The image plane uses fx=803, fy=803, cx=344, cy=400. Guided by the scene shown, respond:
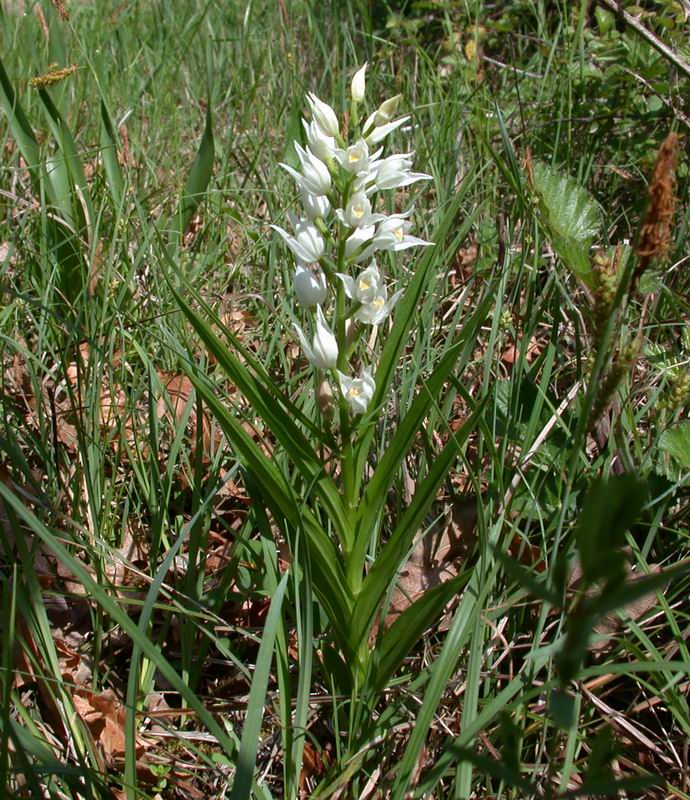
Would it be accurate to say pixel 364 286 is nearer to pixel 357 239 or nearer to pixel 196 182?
pixel 357 239

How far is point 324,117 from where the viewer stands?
4.26 ft

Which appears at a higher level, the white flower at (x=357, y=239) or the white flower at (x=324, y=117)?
the white flower at (x=324, y=117)

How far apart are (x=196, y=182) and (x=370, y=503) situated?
1.47m

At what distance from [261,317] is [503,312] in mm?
663

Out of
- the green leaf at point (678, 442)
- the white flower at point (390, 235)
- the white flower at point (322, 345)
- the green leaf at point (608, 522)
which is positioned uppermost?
the green leaf at point (608, 522)

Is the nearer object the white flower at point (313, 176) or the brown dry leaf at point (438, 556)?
the white flower at point (313, 176)

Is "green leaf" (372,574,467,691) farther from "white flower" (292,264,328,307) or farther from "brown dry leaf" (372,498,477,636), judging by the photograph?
"white flower" (292,264,328,307)

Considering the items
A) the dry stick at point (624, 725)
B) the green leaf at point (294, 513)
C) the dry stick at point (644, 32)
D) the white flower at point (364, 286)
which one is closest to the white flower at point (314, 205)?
the white flower at point (364, 286)

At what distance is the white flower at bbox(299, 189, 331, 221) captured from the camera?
51.3 inches

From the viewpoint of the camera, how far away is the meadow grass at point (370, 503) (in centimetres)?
120

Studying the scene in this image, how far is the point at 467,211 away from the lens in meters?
2.56

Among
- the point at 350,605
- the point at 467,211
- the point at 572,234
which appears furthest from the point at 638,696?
the point at 467,211

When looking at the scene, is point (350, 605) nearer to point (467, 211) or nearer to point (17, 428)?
point (17, 428)

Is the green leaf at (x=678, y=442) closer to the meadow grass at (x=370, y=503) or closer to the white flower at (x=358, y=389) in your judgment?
the meadow grass at (x=370, y=503)
